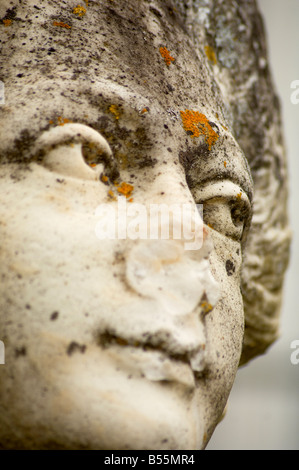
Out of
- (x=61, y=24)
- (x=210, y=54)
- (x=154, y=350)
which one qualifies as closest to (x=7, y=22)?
(x=61, y=24)

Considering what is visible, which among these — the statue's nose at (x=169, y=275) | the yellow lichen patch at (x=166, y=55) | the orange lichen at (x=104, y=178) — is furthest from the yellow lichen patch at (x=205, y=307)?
the yellow lichen patch at (x=166, y=55)

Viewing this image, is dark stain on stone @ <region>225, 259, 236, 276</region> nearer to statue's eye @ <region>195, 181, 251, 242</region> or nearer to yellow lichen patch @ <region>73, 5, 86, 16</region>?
statue's eye @ <region>195, 181, 251, 242</region>

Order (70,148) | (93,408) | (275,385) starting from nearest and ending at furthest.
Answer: (93,408) < (70,148) < (275,385)

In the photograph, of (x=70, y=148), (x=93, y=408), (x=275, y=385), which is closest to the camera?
(x=93, y=408)

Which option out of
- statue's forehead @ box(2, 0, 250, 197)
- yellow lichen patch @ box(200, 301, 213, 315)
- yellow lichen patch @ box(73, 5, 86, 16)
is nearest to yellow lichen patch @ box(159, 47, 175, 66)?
statue's forehead @ box(2, 0, 250, 197)

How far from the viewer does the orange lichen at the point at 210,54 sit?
979 mm

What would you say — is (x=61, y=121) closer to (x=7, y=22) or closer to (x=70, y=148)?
(x=70, y=148)

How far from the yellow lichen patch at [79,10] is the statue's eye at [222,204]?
0.32 m

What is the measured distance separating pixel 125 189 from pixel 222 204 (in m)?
0.17

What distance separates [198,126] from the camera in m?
0.78

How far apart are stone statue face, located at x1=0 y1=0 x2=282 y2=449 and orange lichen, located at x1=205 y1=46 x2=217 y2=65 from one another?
0.46ft

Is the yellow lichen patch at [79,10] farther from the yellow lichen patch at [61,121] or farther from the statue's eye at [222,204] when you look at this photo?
the statue's eye at [222,204]

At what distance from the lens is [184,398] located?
626 millimetres

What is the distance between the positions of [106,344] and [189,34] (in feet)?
1.95
